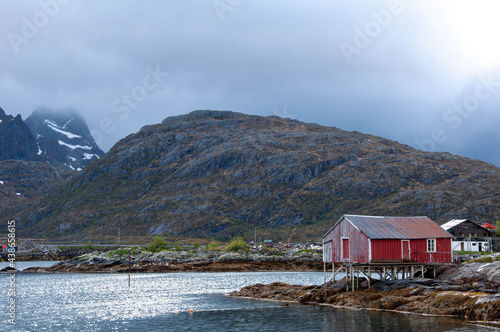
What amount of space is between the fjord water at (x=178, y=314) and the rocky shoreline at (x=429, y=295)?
68.3 inches

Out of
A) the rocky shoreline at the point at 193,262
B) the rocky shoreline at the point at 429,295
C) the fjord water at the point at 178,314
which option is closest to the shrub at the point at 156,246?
the rocky shoreline at the point at 193,262

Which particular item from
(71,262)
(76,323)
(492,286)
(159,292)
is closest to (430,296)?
(492,286)

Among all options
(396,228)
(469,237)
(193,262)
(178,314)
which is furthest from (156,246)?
(396,228)

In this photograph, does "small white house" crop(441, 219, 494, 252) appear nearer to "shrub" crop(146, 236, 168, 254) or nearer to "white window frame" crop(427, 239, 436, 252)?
"white window frame" crop(427, 239, 436, 252)

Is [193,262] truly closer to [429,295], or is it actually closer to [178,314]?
[178,314]

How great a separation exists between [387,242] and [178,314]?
23.9 metres

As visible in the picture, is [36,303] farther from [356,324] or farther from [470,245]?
[470,245]

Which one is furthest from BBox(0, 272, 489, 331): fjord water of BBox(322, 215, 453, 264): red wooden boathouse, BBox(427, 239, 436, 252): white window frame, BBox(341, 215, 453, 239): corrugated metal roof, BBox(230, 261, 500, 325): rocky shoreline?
BBox(427, 239, 436, 252): white window frame

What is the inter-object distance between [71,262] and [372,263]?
101633mm

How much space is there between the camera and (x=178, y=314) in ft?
179

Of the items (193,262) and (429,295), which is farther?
(193,262)

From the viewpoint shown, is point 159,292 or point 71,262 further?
point 71,262

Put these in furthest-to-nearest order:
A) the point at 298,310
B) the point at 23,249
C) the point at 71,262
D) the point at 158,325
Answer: the point at 23,249, the point at 71,262, the point at 298,310, the point at 158,325

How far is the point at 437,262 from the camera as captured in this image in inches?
2319
